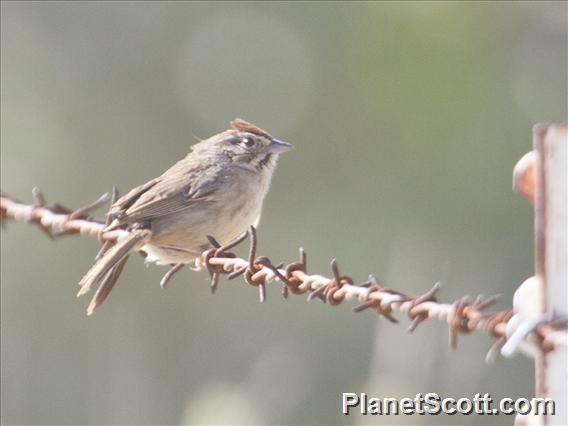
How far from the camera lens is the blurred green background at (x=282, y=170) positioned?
36.4 feet

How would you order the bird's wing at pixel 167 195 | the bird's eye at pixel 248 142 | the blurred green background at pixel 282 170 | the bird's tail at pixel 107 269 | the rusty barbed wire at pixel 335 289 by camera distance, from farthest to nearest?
the blurred green background at pixel 282 170
the bird's eye at pixel 248 142
the bird's wing at pixel 167 195
the bird's tail at pixel 107 269
the rusty barbed wire at pixel 335 289

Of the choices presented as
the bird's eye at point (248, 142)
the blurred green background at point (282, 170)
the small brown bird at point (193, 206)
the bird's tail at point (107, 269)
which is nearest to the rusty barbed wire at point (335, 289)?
the bird's tail at point (107, 269)

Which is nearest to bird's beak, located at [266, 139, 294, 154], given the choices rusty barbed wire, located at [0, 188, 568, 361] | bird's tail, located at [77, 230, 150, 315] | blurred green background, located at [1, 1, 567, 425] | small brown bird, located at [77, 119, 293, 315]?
small brown bird, located at [77, 119, 293, 315]

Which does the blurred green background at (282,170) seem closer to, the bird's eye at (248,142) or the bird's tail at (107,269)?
the bird's eye at (248,142)

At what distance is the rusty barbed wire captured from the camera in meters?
3.33

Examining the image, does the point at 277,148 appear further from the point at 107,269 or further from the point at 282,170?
the point at 282,170

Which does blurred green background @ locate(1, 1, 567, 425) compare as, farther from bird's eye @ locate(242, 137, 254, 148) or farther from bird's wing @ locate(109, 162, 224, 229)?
bird's wing @ locate(109, 162, 224, 229)

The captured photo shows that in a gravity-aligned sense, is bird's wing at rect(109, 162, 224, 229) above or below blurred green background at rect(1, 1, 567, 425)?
below

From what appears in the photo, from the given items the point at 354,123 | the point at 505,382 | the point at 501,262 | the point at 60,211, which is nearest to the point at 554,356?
the point at 60,211

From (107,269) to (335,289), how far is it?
188 centimetres

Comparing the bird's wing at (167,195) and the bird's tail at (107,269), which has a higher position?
the bird's wing at (167,195)

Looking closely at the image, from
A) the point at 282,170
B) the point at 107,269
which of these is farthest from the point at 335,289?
the point at 282,170

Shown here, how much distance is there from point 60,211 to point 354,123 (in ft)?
28.6

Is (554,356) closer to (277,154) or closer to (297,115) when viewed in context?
(277,154)
